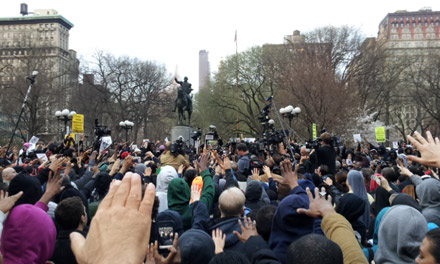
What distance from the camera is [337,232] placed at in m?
2.63

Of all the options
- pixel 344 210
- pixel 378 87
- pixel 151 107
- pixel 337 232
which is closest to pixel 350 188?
pixel 344 210

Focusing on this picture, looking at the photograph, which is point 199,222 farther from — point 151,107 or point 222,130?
point 151,107

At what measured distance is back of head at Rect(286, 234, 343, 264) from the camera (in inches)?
84.9

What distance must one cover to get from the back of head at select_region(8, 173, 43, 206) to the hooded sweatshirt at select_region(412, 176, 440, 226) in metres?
4.03

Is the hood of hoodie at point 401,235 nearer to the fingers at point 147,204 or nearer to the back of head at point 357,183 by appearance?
the fingers at point 147,204

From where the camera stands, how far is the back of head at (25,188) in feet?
11.8

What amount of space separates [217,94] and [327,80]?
715 inches

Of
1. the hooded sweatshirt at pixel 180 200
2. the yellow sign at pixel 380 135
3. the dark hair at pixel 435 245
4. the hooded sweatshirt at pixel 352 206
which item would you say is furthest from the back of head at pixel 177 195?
the yellow sign at pixel 380 135

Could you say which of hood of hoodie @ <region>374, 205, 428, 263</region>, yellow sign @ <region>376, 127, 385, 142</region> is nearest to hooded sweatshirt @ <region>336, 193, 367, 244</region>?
hood of hoodie @ <region>374, 205, 428, 263</region>

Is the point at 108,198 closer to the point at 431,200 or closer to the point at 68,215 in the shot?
the point at 68,215

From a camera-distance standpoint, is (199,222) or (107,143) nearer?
(199,222)

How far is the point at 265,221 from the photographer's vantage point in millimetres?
3453

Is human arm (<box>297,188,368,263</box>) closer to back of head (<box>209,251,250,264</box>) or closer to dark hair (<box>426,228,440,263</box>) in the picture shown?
dark hair (<box>426,228,440,263</box>)

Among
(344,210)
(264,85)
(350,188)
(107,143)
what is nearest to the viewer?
(344,210)
